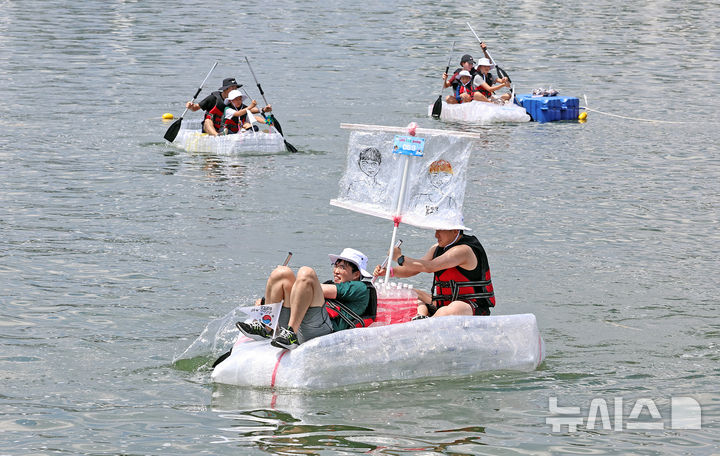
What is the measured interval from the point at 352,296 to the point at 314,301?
61 centimetres

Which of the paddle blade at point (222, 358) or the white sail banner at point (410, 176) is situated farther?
the white sail banner at point (410, 176)

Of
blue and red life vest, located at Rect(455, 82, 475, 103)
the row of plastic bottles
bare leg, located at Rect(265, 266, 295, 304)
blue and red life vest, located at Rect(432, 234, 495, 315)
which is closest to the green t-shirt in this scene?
bare leg, located at Rect(265, 266, 295, 304)

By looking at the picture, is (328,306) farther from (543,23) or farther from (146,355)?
(543,23)

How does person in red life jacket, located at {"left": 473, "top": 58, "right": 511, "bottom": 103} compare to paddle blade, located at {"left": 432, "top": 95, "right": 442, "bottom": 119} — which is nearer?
paddle blade, located at {"left": 432, "top": 95, "right": 442, "bottom": 119}

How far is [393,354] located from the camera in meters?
11.8

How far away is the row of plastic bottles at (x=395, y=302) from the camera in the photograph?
42.2 ft

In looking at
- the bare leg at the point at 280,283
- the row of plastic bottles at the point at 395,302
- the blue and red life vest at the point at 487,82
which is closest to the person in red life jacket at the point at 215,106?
the blue and red life vest at the point at 487,82

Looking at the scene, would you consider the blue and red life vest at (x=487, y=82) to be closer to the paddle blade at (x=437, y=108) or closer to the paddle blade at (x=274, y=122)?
the paddle blade at (x=437, y=108)

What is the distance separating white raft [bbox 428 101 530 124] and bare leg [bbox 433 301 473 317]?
17286 mm

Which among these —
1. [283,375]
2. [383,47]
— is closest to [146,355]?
[283,375]

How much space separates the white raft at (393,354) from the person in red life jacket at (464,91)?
17.9 metres

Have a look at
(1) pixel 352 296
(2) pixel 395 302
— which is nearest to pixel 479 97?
(2) pixel 395 302

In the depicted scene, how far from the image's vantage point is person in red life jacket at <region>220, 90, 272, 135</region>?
80.5 ft

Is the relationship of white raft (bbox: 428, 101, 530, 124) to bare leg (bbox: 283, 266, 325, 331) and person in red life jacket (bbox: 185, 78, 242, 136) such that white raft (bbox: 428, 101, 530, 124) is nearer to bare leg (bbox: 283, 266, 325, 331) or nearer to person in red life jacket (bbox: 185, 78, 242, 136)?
person in red life jacket (bbox: 185, 78, 242, 136)
